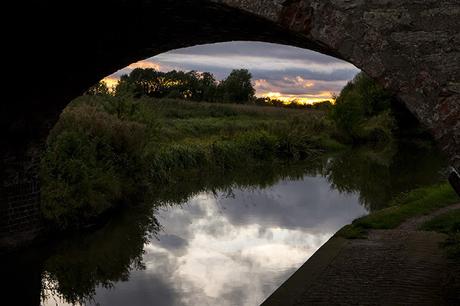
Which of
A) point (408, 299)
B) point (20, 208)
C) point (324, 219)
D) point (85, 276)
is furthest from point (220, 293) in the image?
point (324, 219)

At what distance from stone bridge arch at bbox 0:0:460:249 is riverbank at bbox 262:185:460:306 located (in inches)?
96.4

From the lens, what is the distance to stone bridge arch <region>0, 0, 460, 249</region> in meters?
3.12

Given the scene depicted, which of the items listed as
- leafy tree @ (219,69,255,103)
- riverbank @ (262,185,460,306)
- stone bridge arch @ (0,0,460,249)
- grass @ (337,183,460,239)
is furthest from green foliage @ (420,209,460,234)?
leafy tree @ (219,69,255,103)

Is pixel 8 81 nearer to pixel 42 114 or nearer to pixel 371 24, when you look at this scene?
pixel 42 114

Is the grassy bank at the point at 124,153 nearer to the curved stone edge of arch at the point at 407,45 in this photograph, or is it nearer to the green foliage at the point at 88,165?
the green foliage at the point at 88,165

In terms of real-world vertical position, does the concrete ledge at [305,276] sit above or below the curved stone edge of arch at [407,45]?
below

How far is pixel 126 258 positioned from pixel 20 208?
179 cm

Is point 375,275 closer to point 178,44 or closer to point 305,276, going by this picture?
point 305,276

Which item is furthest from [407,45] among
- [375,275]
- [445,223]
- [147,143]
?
[147,143]

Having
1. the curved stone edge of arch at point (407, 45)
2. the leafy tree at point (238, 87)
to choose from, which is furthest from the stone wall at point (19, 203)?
the leafy tree at point (238, 87)

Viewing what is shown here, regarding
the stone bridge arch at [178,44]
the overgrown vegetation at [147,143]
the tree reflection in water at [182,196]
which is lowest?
the tree reflection in water at [182,196]

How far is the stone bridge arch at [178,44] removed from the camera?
3.12 m

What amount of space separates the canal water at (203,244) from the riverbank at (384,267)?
2.85 ft

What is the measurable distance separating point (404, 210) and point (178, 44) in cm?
591
